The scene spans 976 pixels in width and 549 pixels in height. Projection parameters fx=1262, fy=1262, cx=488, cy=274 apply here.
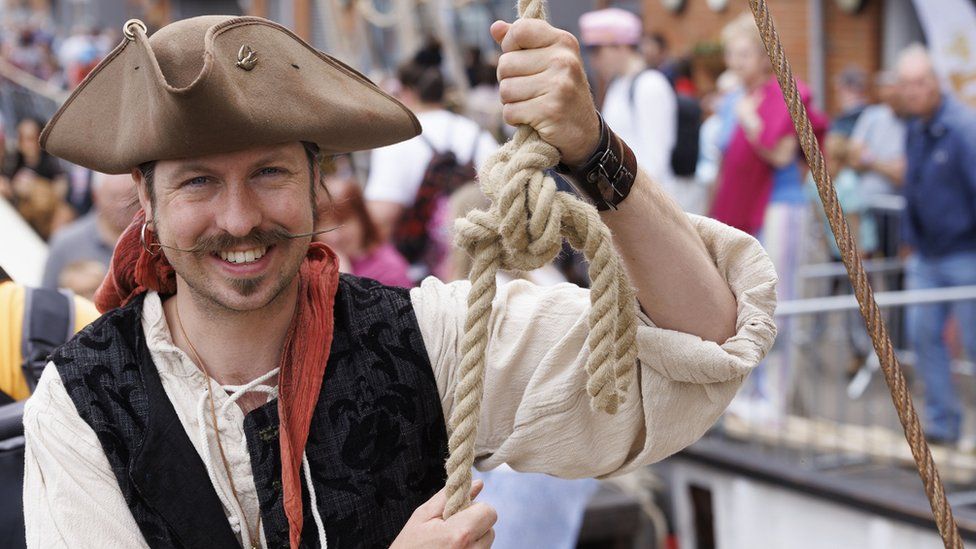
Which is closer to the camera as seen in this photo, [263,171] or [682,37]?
[263,171]

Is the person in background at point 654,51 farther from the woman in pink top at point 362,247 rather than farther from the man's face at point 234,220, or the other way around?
the man's face at point 234,220

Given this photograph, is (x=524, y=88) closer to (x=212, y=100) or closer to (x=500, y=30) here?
(x=500, y=30)

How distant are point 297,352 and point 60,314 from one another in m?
0.85

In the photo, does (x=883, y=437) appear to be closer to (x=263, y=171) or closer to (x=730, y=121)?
(x=730, y=121)

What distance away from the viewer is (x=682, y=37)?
40.8 ft

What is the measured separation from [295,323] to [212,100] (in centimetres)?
49

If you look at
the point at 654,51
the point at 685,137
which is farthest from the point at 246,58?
the point at 654,51

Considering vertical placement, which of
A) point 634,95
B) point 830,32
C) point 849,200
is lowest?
point 849,200

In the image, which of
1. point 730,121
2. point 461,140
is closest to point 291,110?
point 461,140

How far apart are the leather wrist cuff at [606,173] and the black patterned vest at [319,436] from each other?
486 mm

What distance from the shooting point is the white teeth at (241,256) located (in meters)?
2.14

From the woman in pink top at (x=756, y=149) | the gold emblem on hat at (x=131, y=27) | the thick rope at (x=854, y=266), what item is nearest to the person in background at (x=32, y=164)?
the woman in pink top at (x=756, y=149)

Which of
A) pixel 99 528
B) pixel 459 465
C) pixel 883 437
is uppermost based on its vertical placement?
pixel 459 465

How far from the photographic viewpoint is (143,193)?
2250 millimetres
